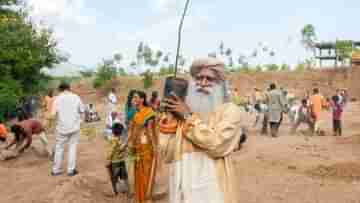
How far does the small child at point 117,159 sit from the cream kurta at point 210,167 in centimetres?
279

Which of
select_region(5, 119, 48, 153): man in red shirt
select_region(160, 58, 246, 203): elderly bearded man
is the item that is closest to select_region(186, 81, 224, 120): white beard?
select_region(160, 58, 246, 203): elderly bearded man

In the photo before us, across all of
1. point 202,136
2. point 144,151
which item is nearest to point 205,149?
point 202,136

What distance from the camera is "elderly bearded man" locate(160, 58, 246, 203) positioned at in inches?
97.2

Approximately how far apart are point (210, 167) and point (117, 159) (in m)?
3.09

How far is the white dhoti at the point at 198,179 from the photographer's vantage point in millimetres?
2516

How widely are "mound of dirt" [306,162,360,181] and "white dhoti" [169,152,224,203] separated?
5.15 metres

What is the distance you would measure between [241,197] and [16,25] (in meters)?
8.00

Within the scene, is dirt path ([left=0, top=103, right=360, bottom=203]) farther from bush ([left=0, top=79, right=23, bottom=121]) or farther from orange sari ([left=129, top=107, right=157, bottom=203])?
bush ([left=0, top=79, right=23, bottom=121])

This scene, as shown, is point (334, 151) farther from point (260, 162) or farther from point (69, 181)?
point (69, 181)

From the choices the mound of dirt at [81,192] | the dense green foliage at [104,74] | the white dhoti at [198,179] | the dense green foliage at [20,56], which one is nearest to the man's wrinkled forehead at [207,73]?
the white dhoti at [198,179]

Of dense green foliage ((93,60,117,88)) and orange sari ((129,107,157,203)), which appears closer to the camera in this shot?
orange sari ((129,107,157,203))

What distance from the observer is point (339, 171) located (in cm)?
732

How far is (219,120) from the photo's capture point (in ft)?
8.16

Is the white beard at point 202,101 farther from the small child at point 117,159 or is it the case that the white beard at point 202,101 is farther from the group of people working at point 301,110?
the group of people working at point 301,110
